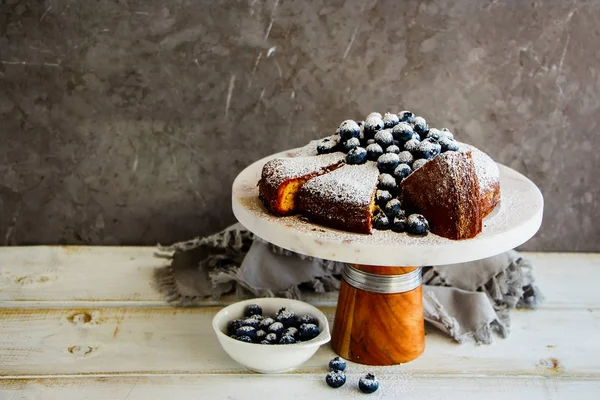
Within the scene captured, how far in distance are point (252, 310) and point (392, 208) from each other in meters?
0.35

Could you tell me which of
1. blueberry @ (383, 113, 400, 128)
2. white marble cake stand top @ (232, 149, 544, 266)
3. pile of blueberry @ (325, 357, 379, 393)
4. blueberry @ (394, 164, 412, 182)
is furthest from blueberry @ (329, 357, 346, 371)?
blueberry @ (383, 113, 400, 128)

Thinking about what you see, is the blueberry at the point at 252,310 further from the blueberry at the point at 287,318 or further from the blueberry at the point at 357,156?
the blueberry at the point at 357,156

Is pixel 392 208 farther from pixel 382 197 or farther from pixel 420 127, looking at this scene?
pixel 420 127

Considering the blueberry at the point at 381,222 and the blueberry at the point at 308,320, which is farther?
the blueberry at the point at 308,320

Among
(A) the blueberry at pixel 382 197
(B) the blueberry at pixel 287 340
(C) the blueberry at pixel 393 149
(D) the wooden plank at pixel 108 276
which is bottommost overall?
(D) the wooden plank at pixel 108 276

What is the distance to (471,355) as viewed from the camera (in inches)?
57.3

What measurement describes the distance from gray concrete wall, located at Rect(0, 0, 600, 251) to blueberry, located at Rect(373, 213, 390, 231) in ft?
2.02

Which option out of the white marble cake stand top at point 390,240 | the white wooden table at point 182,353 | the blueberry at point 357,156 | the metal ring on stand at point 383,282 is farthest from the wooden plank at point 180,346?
the blueberry at point 357,156

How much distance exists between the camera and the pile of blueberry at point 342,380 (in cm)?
131

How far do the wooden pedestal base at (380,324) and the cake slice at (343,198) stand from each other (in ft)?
0.43

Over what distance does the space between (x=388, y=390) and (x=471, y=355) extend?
0.22 meters

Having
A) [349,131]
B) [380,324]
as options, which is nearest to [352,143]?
[349,131]

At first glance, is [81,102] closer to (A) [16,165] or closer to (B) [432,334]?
(A) [16,165]

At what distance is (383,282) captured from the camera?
1378 millimetres
